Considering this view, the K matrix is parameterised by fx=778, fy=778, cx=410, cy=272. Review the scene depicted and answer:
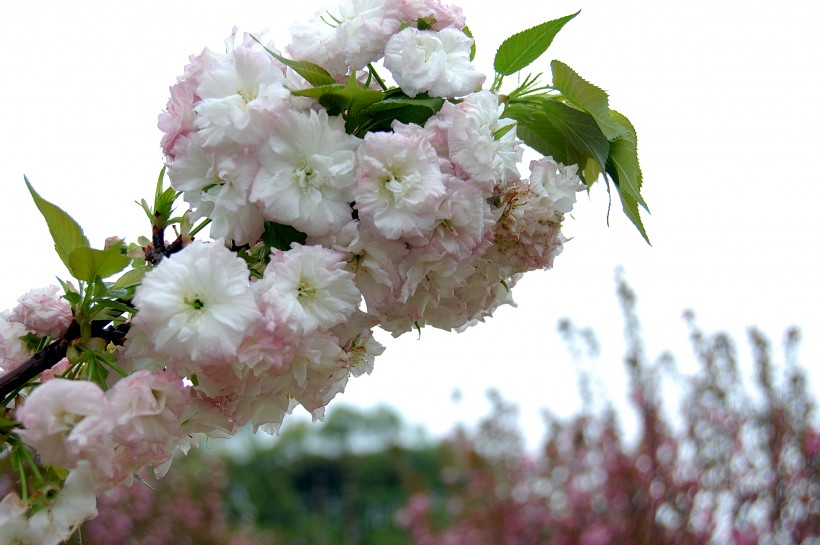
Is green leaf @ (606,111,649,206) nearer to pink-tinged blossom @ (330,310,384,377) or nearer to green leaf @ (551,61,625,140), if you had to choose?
green leaf @ (551,61,625,140)

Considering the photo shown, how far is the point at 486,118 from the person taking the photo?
0.69 m

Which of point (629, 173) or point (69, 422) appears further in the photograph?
point (629, 173)

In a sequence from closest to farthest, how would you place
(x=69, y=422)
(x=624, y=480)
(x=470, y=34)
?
(x=69, y=422) < (x=470, y=34) < (x=624, y=480)

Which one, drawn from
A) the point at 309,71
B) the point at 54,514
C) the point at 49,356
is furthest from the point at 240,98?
the point at 54,514

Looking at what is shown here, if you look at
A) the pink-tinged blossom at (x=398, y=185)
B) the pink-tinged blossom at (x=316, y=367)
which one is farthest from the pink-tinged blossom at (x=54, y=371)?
the pink-tinged blossom at (x=398, y=185)

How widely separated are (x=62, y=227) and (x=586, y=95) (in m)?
0.49

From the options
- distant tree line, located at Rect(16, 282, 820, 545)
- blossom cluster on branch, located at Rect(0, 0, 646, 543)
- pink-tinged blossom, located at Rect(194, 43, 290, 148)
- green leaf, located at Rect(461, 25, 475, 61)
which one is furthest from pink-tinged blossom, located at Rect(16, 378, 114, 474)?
distant tree line, located at Rect(16, 282, 820, 545)

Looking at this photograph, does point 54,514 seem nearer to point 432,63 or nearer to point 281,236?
point 281,236

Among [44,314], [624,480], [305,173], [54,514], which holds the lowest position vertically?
[624,480]

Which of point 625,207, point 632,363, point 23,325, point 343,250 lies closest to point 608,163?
point 625,207

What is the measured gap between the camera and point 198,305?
60 centimetres

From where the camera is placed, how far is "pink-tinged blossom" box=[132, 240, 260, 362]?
1.91 feet

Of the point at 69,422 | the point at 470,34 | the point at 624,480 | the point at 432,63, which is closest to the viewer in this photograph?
the point at 69,422

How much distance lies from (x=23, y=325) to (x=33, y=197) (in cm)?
14
